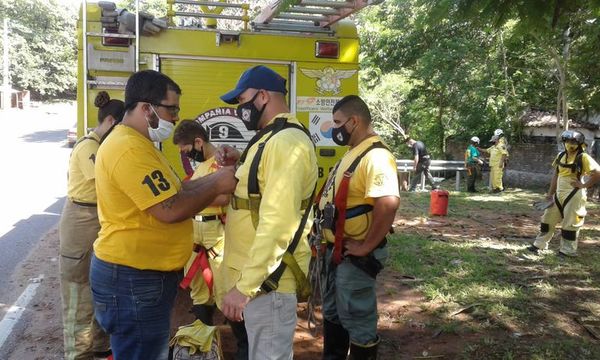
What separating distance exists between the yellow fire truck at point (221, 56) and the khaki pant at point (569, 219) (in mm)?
4048

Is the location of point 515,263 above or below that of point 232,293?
below

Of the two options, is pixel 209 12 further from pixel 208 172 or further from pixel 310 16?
pixel 208 172

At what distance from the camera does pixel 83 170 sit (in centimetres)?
365

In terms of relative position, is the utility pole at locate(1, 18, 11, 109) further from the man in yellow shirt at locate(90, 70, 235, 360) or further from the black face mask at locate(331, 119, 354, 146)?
the man in yellow shirt at locate(90, 70, 235, 360)

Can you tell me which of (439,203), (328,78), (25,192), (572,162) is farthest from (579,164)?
(25,192)

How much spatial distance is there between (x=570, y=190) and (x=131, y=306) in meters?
6.80

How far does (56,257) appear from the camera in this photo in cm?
754

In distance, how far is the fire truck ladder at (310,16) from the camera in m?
4.53

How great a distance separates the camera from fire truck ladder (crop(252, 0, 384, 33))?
4.53m

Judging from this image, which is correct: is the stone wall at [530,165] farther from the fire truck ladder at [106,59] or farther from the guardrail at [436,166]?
the fire truck ladder at [106,59]

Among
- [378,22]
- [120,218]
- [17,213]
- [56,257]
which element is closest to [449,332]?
[120,218]

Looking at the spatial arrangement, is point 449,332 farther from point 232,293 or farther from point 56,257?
point 56,257

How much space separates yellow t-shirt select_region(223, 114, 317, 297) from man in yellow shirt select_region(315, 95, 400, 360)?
975 mm

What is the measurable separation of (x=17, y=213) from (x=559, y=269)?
9.78m
